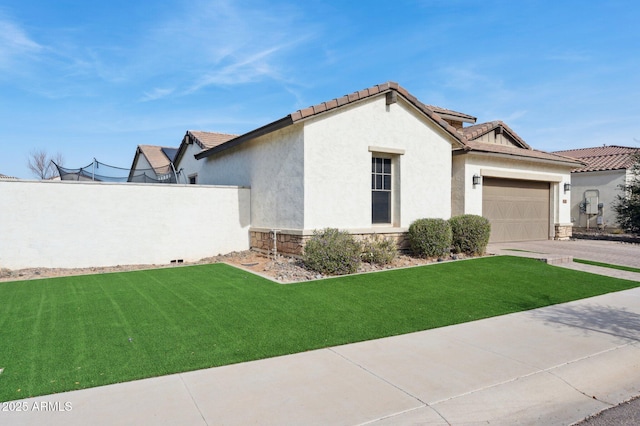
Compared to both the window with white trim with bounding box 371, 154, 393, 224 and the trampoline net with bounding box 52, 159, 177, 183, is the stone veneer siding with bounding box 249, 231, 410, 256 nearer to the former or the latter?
the window with white trim with bounding box 371, 154, 393, 224

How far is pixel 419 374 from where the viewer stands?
4.34 m

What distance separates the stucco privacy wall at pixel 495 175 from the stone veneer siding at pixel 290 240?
3565mm

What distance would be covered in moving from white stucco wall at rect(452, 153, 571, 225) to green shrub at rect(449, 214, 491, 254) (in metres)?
2.23

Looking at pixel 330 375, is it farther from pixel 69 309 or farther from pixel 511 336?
pixel 69 309

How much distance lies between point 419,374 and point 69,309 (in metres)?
5.71

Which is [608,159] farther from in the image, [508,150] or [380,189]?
[380,189]

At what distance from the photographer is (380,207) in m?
12.3

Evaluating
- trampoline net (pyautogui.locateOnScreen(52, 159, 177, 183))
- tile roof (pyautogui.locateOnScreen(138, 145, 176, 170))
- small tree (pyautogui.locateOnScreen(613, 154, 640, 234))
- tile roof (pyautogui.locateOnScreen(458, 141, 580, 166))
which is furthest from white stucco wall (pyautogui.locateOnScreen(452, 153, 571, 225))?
tile roof (pyautogui.locateOnScreen(138, 145, 176, 170))

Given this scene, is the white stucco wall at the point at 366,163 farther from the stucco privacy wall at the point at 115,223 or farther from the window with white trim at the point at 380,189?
the stucco privacy wall at the point at 115,223

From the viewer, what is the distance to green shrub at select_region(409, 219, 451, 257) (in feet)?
38.3

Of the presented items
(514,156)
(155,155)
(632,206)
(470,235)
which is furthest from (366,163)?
(155,155)

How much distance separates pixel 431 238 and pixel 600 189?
1727cm

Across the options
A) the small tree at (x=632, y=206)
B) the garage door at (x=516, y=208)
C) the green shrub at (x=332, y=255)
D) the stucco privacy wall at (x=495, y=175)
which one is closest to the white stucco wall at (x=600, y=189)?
the small tree at (x=632, y=206)

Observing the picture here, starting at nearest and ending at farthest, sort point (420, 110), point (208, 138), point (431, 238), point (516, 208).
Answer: point (431, 238) → point (420, 110) → point (516, 208) → point (208, 138)
